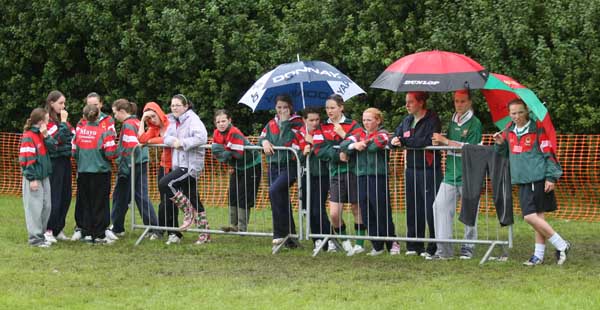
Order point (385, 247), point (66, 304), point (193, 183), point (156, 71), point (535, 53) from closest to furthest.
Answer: point (66, 304) < point (385, 247) < point (193, 183) < point (535, 53) < point (156, 71)

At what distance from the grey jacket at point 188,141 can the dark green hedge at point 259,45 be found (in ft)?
22.5

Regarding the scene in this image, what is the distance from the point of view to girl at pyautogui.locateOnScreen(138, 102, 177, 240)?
1445 centimetres

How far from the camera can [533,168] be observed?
11.6 meters

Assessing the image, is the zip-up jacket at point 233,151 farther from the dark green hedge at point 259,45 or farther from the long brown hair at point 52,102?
the dark green hedge at point 259,45

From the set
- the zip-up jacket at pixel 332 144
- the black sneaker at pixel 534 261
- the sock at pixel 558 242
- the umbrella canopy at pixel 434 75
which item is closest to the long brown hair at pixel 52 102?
the zip-up jacket at pixel 332 144

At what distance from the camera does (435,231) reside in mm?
12414

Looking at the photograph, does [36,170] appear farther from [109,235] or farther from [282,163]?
[282,163]

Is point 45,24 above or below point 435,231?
above

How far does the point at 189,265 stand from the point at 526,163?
12.3 ft

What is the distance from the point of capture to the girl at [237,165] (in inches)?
543

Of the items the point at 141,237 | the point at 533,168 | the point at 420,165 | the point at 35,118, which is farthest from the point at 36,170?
the point at 533,168

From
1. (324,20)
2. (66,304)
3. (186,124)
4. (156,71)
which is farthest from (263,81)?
(156,71)

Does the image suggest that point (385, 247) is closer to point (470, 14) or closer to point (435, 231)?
point (435, 231)

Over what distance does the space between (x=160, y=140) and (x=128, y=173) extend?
2.03 ft
